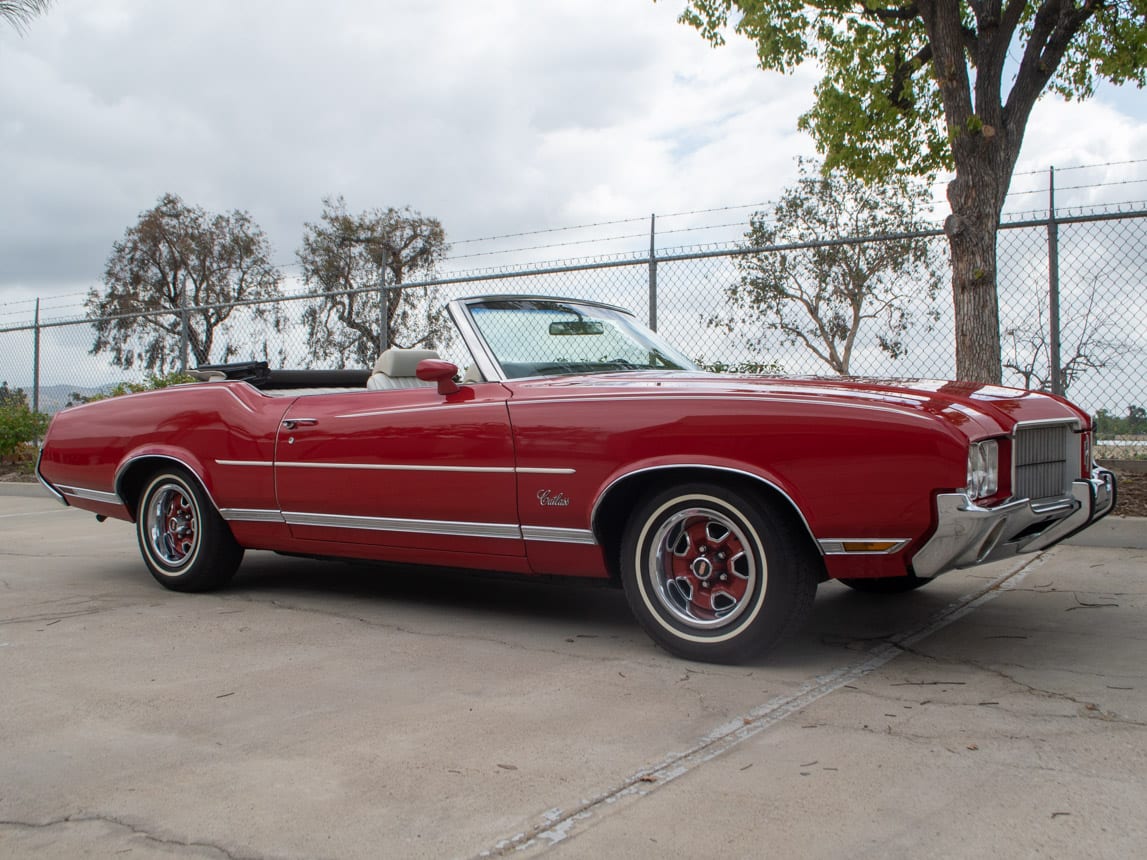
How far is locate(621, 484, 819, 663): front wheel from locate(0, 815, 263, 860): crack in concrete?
1.94 meters

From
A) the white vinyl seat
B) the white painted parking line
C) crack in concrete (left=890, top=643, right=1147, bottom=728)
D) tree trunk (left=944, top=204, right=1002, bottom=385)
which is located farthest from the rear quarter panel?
tree trunk (left=944, top=204, right=1002, bottom=385)

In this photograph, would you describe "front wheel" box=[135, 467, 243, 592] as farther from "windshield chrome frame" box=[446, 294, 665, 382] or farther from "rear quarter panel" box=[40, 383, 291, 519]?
"windshield chrome frame" box=[446, 294, 665, 382]

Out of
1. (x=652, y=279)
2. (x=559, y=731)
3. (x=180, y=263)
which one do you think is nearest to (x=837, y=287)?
(x=652, y=279)

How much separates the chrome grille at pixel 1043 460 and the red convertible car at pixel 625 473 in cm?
1

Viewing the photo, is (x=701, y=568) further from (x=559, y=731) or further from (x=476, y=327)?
(x=476, y=327)

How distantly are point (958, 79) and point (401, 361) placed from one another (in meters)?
5.20

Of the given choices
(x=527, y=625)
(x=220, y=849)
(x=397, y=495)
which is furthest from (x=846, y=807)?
(x=397, y=495)

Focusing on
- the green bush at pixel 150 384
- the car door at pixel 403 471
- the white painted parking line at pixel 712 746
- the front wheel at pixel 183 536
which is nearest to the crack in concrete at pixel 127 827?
the white painted parking line at pixel 712 746

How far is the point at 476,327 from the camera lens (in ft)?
15.5

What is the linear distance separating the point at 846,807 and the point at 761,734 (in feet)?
1.81

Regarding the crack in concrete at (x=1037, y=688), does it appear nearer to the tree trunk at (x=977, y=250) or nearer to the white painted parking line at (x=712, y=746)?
the white painted parking line at (x=712, y=746)

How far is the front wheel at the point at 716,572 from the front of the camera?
143 inches

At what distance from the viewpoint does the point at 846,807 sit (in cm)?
246

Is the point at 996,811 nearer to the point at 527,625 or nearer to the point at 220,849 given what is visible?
the point at 220,849
